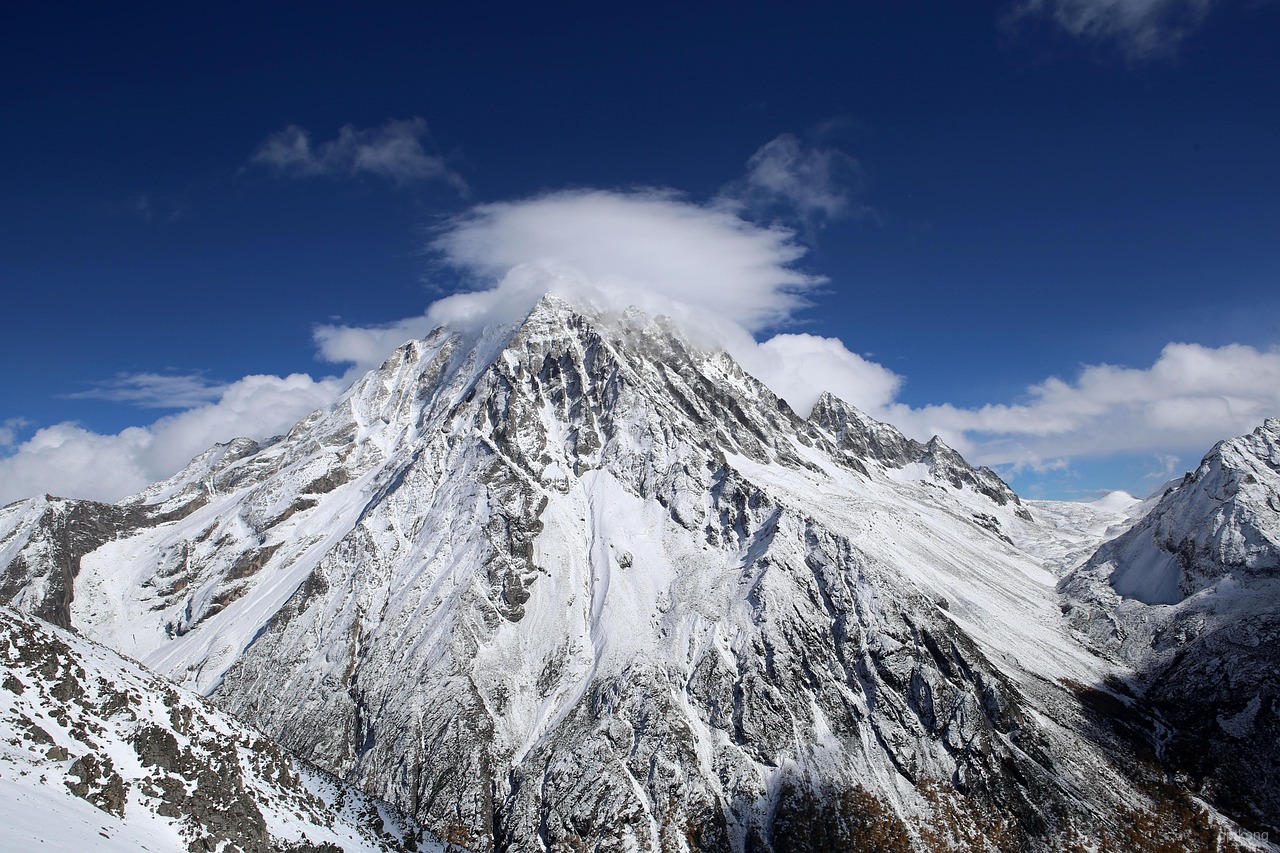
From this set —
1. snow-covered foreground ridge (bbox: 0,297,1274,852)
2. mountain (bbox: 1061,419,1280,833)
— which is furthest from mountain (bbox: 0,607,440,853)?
mountain (bbox: 1061,419,1280,833)

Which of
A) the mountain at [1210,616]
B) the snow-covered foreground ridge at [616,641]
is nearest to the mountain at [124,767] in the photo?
the snow-covered foreground ridge at [616,641]

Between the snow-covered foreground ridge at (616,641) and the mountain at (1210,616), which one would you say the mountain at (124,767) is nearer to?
the snow-covered foreground ridge at (616,641)

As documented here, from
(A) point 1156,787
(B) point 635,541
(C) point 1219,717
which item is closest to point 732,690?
(B) point 635,541

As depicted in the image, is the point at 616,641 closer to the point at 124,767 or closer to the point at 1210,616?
the point at 124,767

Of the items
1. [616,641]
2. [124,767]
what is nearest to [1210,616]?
[616,641]

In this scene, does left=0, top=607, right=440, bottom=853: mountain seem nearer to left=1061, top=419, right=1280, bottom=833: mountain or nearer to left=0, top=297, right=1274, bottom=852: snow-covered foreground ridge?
left=0, top=297, right=1274, bottom=852: snow-covered foreground ridge

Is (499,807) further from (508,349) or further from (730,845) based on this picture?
(508,349)
